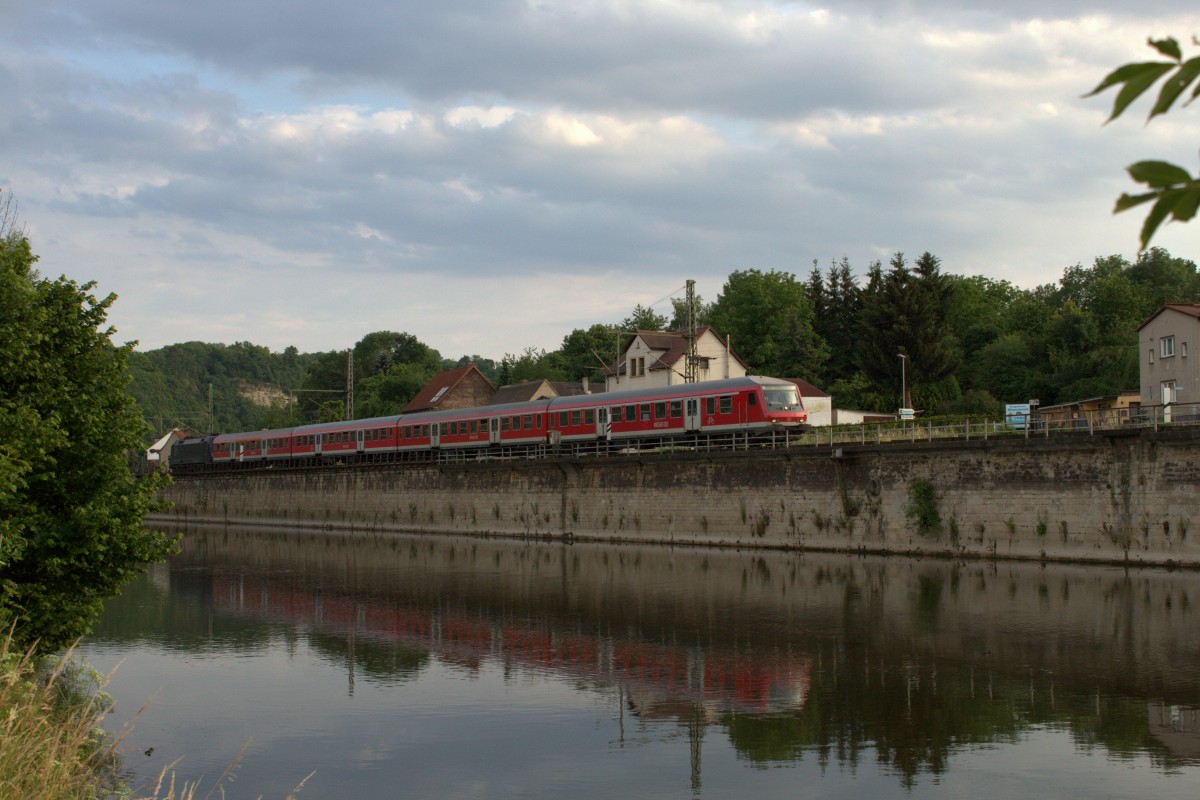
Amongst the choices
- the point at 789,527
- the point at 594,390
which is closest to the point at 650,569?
the point at 789,527

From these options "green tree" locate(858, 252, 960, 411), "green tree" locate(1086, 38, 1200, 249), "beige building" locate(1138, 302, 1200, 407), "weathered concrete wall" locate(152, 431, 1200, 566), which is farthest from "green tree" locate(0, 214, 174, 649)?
"green tree" locate(858, 252, 960, 411)

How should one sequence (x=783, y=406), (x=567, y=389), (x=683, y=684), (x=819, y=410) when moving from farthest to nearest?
(x=567, y=389) → (x=819, y=410) → (x=783, y=406) → (x=683, y=684)

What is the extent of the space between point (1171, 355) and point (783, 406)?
14.4 meters

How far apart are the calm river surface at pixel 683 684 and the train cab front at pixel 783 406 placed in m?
8.29

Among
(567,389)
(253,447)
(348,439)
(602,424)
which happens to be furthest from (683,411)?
(567,389)

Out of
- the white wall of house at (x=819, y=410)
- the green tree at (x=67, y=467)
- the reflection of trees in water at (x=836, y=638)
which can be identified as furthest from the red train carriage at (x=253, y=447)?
the green tree at (x=67, y=467)

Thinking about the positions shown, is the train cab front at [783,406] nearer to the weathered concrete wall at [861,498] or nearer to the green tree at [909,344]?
the weathered concrete wall at [861,498]

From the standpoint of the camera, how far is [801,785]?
1288 centimetres

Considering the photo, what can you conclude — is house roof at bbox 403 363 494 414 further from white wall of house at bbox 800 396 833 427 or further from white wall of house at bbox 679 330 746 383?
white wall of house at bbox 800 396 833 427

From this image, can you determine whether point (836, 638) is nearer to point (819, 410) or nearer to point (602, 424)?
point (602, 424)

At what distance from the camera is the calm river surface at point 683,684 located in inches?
525

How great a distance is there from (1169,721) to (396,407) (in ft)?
283

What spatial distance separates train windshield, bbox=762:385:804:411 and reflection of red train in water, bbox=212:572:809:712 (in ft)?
53.2

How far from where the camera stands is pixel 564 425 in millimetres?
47250
